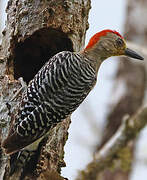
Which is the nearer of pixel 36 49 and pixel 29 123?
pixel 29 123

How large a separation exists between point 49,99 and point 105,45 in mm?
1300

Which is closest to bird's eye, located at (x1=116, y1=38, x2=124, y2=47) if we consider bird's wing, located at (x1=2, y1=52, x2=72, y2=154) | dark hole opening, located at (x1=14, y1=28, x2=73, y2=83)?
dark hole opening, located at (x1=14, y1=28, x2=73, y2=83)

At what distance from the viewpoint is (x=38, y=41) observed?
18.8 ft

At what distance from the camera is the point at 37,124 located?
14.8ft

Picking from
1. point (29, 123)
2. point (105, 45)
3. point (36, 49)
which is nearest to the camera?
point (29, 123)

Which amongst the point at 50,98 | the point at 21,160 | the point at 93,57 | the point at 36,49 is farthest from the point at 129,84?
the point at 21,160

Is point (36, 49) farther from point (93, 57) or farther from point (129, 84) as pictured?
point (129, 84)

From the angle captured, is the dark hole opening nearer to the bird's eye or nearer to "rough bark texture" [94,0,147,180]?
the bird's eye

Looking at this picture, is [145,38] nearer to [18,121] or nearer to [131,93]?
[131,93]

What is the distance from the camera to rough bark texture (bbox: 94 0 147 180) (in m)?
8.22

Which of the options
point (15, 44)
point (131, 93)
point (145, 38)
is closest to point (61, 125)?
point (15, 44)

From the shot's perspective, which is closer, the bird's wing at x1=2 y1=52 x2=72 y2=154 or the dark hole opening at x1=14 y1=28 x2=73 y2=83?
the bird's wing at x1=2 y1=52 x2=72 y2=154

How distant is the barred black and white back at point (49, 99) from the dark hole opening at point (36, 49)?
468mm

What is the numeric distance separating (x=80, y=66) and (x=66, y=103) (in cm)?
61
